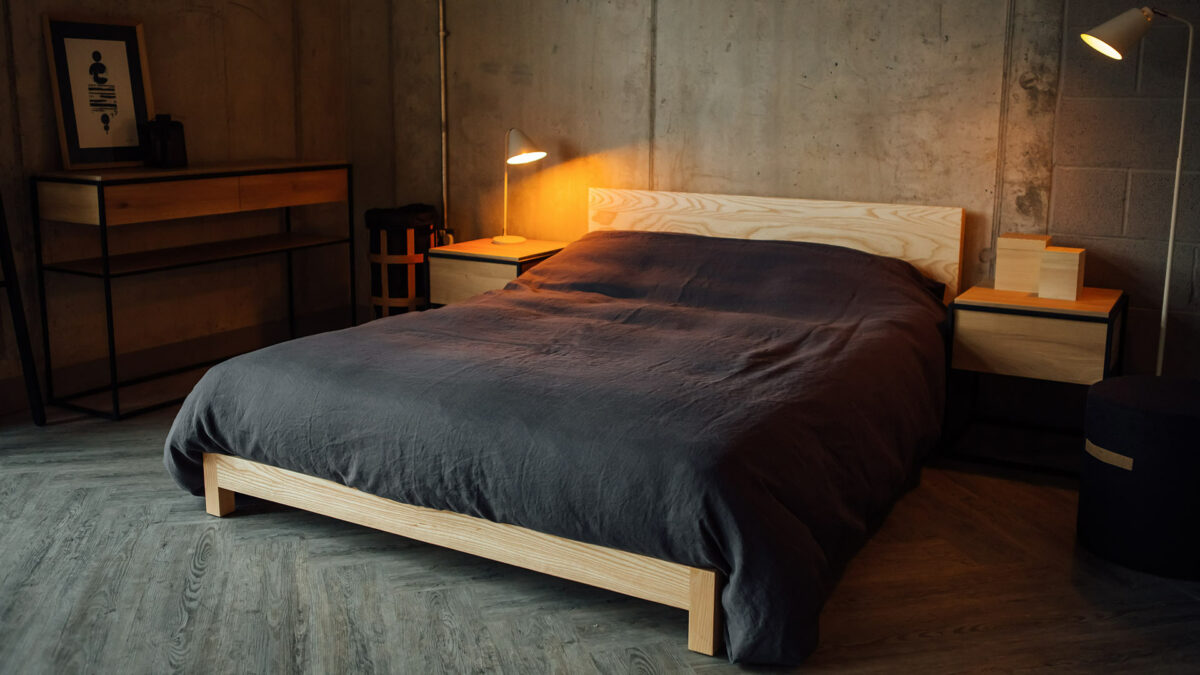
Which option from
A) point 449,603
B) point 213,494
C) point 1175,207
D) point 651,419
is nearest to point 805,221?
point 1175,207

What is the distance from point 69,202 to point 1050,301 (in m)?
3.36

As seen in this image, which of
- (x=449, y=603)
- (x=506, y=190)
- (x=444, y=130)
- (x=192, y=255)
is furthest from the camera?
(x=444, y=130)

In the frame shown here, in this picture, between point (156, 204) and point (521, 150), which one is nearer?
point (156, 204)

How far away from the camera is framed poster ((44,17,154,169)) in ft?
12.7

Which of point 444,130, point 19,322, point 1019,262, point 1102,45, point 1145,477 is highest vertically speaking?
point 1102,45

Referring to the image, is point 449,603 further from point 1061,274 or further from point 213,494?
point 1061,274

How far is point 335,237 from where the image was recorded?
4.79m

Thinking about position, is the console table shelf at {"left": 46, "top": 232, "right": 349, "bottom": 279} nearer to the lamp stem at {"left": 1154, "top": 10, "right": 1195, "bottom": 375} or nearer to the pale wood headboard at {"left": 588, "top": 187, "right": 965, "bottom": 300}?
the pale wood headboard at {"left": 588, "top": 187, "right": 965, "bottom": 300}

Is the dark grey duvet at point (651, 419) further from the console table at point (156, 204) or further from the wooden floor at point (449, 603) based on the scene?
the console table at point (156, 204)

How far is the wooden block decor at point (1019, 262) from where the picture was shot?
11.2ft

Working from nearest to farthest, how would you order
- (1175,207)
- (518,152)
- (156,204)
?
(1175,207), (156,204), (518,152)

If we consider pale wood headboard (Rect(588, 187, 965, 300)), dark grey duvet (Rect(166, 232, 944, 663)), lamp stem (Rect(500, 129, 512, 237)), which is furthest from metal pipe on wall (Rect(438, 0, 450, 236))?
dark grey duvet (Rect(166, 232, 944, 663))

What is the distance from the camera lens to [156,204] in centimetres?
381

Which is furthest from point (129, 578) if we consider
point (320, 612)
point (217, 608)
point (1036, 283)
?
point (1036, 283)
